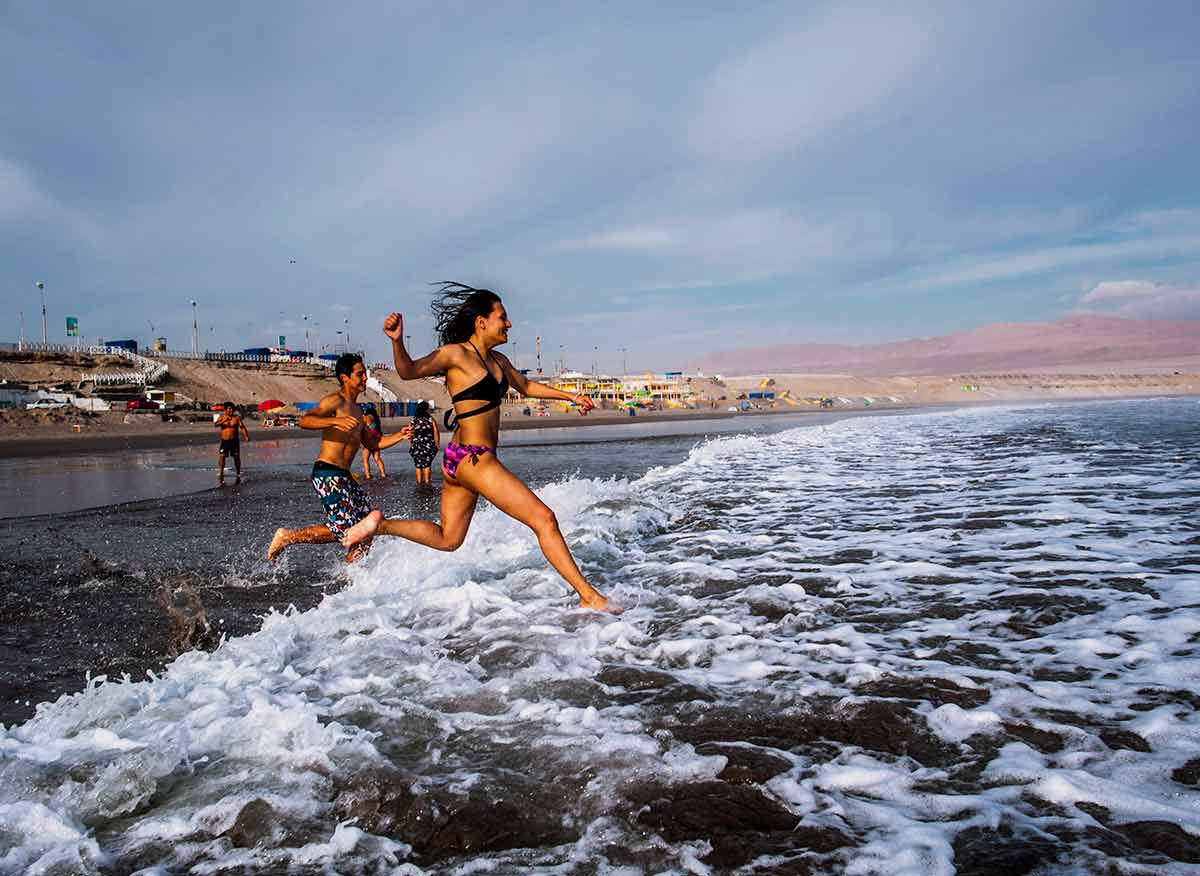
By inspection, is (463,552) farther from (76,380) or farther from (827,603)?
(76,380)

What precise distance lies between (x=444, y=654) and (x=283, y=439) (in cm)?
3781

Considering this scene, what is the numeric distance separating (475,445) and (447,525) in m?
0.69

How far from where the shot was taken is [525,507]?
520cm

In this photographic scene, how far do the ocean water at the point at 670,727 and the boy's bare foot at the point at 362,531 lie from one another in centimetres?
48

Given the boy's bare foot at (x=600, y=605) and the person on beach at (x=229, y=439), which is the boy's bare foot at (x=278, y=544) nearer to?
the boy's bare foot at (x=600, y=605)

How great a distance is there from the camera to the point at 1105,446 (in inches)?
658

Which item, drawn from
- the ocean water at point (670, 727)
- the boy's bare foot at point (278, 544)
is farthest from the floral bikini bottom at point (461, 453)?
the boy's bare foot at point (278, 544)

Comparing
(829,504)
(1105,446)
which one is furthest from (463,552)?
(1105,446)

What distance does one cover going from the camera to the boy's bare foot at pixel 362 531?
520 cm

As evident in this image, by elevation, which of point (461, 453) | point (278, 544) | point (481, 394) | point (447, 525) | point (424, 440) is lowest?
point (278, 544)

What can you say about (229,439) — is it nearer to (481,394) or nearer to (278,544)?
(278,544)

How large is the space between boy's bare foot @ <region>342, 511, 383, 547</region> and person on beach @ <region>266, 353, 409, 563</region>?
3.89 ft

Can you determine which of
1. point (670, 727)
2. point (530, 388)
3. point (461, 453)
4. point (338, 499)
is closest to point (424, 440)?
point (338, 499)

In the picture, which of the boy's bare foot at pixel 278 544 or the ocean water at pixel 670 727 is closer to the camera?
the ocean water at pixel 670 727
